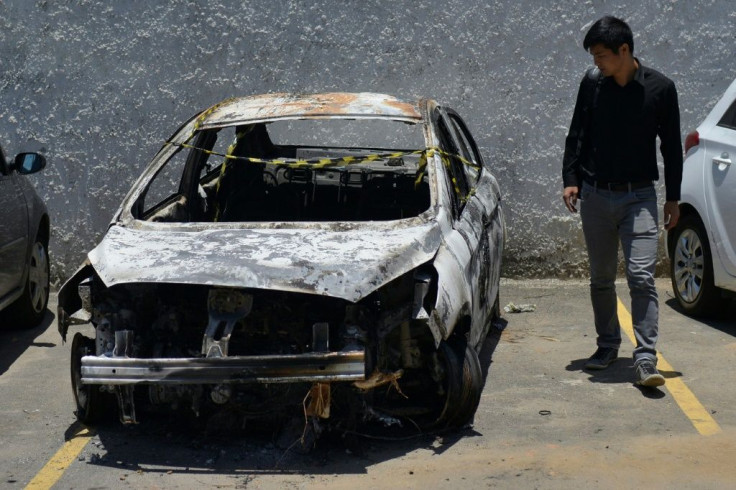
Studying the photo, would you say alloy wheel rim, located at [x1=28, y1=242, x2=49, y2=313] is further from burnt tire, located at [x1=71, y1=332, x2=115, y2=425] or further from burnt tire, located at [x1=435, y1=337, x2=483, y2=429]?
burnt tire, located at [x1=435, y1=337, x2=483, y2=429]

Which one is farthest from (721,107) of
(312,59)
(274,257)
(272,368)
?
(272,368)

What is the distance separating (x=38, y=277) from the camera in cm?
865

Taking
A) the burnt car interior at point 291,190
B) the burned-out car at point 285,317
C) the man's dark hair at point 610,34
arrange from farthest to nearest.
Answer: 1. the burnt car interior at point 291,190
2. the man's dark hair at point 610,34
3. the burned-out car at point 285,317

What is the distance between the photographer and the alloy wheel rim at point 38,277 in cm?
855

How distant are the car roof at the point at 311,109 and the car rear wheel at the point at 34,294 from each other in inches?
84.1

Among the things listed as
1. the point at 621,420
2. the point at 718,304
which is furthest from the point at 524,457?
the point at 718,304

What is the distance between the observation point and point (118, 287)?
19.0 feet

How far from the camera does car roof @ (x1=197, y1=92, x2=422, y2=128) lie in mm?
6836

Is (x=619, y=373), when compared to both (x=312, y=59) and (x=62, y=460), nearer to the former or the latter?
(x=62, y=460)

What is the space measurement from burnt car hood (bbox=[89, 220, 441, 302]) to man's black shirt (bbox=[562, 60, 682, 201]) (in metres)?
1.29

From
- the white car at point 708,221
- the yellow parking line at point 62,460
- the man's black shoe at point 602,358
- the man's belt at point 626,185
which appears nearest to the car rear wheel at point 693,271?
the white car at point 708,221

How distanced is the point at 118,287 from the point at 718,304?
4.41m

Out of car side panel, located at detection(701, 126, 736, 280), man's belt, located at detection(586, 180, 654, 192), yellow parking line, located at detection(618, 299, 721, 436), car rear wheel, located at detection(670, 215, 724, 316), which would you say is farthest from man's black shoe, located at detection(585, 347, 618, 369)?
car rear wheel, located at detection(670, 215, 724, 316)

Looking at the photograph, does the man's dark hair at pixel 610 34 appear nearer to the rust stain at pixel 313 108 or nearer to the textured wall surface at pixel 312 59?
the rust stain at pixel 313 108
